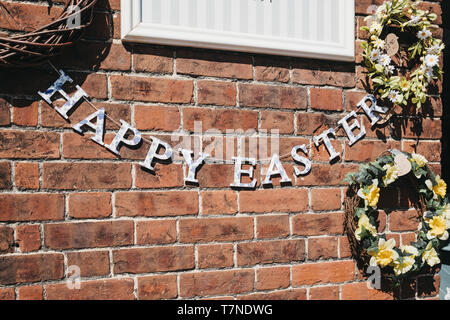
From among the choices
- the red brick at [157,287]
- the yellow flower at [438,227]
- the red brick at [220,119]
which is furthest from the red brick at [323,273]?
the red brick at [220,119]

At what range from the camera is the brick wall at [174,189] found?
1.17m

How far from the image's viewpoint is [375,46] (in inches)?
58.4

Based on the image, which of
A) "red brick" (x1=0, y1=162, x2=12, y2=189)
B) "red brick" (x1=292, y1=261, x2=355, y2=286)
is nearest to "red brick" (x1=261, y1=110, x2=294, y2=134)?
"red brick" (x1=292, y1=261, x2=355, y2=286)

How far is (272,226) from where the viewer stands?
1.41 m

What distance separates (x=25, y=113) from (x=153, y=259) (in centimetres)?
63

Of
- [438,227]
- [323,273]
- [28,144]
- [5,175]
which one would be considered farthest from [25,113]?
[438,227]

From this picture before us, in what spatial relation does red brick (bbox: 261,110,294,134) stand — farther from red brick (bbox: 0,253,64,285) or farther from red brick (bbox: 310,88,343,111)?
red brick (bbox: 0,253,64,285)

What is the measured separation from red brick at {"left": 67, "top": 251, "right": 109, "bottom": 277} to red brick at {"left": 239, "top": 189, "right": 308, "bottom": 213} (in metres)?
0.51

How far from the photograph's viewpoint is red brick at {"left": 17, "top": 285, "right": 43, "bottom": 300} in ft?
3.83

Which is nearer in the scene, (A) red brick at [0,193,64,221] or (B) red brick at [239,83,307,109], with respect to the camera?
(A) red brick at [0,193,64,221]

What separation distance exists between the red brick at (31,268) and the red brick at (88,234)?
4 centimetres

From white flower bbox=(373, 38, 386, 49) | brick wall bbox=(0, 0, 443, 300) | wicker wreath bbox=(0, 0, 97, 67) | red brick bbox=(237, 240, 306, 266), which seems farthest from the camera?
white flower bbox=(373, 38, 386, 49)
